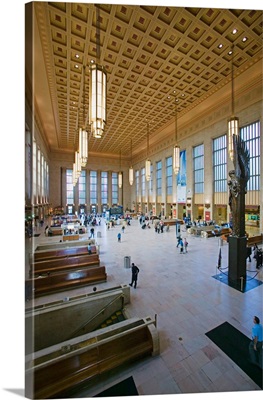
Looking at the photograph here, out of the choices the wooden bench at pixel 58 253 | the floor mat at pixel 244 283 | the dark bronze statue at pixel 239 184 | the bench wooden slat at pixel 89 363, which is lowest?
the floor mat at pixel 244 283

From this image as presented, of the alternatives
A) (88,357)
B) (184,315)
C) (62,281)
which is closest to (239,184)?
(184,315)

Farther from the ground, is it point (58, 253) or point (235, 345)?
point (58, 253)

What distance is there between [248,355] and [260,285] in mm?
3362

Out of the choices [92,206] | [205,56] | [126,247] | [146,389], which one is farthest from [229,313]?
[92,206]

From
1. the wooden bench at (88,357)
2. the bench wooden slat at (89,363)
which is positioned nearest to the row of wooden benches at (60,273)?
the wooden bench at (88,357)

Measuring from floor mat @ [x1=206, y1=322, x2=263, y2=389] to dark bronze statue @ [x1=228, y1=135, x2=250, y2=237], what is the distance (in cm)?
352

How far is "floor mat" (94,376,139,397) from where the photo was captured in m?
2.61

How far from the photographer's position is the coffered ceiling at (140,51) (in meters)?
8.19

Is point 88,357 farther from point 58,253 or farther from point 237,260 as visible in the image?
point 58,253

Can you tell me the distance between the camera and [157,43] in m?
9.84

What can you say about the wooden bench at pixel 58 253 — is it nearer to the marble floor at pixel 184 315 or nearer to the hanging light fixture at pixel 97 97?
the marble floor at pixel 184 315

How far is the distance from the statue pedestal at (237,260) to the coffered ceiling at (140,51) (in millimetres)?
7550

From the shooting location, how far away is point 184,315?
433 centimetres

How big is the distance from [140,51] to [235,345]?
45.0 feet
